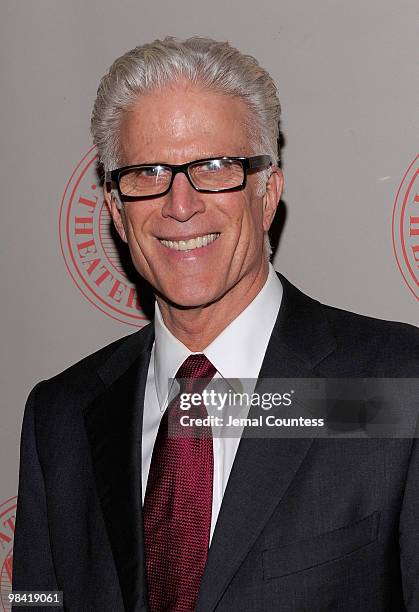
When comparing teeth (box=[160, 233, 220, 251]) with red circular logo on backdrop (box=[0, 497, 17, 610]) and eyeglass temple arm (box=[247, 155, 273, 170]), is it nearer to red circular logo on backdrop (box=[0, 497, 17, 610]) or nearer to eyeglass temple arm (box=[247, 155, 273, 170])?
eyeglass temple arm (box=[247, 155, 273, 170])

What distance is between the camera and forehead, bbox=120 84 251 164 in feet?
5.17

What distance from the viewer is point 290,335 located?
1.67 meters

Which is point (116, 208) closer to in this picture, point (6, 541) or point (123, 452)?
point (123, 452)

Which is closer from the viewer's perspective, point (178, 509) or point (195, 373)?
point (178, 509)

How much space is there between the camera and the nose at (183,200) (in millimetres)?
1562

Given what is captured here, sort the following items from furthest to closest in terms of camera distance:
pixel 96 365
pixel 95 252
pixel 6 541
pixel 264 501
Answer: pixel 6 541 → pixel 95 252 → pixel 96 365 → pixel 264 501

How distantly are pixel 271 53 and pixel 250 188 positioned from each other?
534 mm

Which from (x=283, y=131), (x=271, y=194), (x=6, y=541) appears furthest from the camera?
(x=6, y=541)

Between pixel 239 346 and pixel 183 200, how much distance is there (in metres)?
0.31

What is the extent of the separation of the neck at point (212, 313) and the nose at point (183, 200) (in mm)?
189

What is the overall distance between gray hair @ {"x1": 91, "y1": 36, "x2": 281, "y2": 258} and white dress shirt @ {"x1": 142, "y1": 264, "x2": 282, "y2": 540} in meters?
0.24

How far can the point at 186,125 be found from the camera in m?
1.58

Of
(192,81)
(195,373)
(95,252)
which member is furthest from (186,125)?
(95,252)

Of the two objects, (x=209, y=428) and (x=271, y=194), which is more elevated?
(x=271, y=194)
